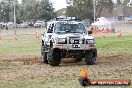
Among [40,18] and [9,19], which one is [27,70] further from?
[9,19]

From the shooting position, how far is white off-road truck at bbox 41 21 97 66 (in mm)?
17312

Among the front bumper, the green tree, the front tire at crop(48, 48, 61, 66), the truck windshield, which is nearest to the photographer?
the front bumper

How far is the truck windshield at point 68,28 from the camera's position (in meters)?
18.3

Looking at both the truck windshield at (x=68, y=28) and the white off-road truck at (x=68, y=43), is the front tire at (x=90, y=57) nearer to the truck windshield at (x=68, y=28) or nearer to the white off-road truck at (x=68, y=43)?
the white off-road truck at (x=68, y=43)

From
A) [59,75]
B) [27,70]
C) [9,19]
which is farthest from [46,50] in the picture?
[9,19]

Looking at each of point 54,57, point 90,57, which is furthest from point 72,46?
point 90,57

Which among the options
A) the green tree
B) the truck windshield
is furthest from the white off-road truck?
the green tree

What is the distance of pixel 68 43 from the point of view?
17.3 metres

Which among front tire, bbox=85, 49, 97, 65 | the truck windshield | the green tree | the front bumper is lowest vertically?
front tire, bbox=85, 49, 97, 65

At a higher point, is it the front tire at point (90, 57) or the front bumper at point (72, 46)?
the front bumper at point (72, 46)

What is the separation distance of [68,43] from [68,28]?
132 centimetres

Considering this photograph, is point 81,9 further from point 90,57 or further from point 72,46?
point 72,46

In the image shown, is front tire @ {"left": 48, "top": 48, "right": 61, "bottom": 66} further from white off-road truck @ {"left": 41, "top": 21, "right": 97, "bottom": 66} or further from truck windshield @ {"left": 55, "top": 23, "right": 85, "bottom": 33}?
truck windshield @ {"left": 55, "top": 23, "right": 85, "bottom": 33}

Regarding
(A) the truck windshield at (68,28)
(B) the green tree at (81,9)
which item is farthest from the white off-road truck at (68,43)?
(B) the green tree at (81,9)
